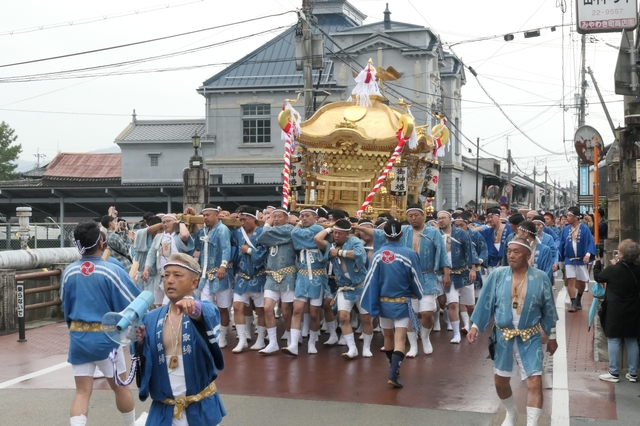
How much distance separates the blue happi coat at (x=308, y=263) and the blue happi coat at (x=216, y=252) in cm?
98

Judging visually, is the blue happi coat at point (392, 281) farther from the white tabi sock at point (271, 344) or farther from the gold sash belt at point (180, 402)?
the gold sash belt at point (180, 402)

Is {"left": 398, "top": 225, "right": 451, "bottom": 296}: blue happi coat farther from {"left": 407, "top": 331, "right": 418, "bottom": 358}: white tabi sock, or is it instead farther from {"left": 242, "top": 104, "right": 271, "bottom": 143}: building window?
{"left": 242, "top": 104, "right": 271, "bottom": 143}: building window

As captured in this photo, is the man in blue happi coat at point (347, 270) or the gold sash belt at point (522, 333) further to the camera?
the man in blue happi coat at point (347, 270)

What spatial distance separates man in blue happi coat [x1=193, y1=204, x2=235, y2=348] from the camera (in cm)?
1087

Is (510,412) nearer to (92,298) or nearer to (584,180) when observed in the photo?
Answer: (92,298)

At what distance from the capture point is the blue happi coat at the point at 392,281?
8812 millimetres

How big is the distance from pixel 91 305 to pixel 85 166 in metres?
42.7

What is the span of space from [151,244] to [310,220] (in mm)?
2941

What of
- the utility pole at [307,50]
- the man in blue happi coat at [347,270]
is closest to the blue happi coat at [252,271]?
the man in blue happi coat at [347,270]

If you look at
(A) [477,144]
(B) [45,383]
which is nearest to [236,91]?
(A) [477,144]

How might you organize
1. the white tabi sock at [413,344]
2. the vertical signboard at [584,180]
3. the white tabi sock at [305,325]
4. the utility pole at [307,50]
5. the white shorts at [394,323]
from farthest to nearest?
the vertical signboard at [584,180]
the utility pole at [307,50]
the white tabi sock at [305,325]
the white tabi sock at [413,344]
the white shorts at [394,323]

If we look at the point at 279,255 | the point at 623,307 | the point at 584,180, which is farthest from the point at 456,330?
the point at 584,180

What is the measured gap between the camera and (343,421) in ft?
23.7

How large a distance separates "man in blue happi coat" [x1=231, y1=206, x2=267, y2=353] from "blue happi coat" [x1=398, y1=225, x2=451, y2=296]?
209 cm
